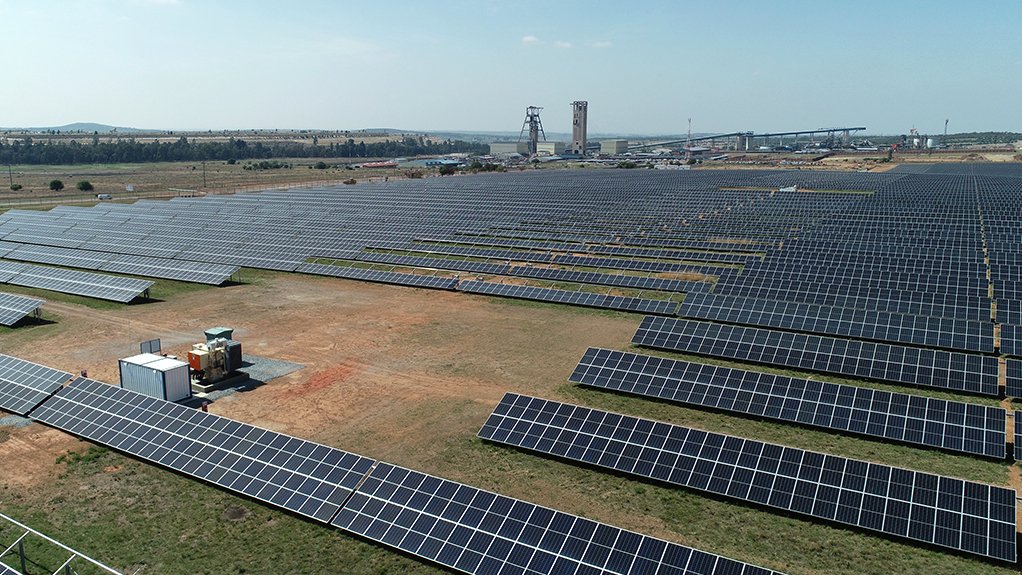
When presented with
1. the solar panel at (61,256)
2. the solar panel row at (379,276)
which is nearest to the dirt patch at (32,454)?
the solar panel row at (379,276)

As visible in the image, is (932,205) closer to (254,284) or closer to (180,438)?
(254,284)

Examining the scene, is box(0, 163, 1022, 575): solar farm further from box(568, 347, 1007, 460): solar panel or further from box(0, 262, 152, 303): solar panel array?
box(0, 262, 152, 303): solar panel array

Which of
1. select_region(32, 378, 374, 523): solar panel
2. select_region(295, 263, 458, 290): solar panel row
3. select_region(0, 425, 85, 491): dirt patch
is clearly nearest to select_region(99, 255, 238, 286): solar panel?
select_region(295, 263, 458, 290): solar panel row

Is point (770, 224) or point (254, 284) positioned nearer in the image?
point (254, 284)

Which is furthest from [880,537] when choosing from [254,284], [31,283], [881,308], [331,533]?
[31,283]

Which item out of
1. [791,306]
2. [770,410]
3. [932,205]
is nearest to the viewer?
[770,410]

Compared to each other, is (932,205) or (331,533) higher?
(932,205)

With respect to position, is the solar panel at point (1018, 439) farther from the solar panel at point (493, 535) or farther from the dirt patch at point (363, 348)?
the dirt patch at point (363, 348)

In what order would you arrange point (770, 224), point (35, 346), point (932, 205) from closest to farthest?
point (35, 346)
point (770, 224)
point (932, 205)
